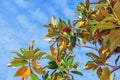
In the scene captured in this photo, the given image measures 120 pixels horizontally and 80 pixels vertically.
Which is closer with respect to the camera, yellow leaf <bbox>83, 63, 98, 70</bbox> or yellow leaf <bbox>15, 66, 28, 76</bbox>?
yellow leaf <bbox>15, 66, 28, 76</bbox>

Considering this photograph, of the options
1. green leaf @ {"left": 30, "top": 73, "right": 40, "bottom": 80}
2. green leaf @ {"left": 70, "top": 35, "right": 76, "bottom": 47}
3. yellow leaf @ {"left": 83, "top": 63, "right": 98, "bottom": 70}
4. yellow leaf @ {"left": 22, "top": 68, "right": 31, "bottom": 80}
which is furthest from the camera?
green leaf @ {"left": 70, "top": 35, "right": 76, "bottom": 47}

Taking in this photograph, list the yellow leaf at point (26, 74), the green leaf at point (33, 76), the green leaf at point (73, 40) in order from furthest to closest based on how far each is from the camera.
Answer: the green leaf at point (73, 40) → the yellow leaf at point (26, 74) → the green leaf at point (33, 76)

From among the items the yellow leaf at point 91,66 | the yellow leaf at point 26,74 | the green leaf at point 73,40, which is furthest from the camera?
the green leaf at point 73,40

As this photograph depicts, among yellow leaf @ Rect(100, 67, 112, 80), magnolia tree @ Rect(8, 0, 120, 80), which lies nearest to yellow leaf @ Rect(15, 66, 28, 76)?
magnolia tree @ Rect(8, 0, 120, 80)

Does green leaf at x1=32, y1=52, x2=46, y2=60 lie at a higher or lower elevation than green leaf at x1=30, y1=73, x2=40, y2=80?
higher

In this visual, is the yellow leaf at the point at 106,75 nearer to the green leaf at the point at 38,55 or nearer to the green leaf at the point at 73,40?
the green leaf at the point at 38,55

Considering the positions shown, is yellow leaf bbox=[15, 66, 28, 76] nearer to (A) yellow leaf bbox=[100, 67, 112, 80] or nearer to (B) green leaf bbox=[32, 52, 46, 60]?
(B) green leaf bbox=[32, 52, 46, 60]

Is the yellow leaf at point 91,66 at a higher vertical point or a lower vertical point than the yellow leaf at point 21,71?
lower

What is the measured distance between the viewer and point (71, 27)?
4020 millimetres

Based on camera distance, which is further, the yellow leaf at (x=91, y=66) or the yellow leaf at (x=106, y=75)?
the yellow leaf at (x=91, y=66)

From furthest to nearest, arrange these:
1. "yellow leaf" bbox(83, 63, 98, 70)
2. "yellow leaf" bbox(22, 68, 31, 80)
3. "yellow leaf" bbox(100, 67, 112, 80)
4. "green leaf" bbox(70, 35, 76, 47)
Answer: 1. "green leaf" bbox(70, 35, 76, 47)
2. "yellow leaf" bbox(83, 63, 98, 70)
3. "yellow leaf" bbox(22, 68, 31, 80)
4. "yellow leaf" bbox(100, 67, 112, 80)

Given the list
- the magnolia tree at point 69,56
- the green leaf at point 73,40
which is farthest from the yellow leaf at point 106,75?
the green leaf at point 73,40

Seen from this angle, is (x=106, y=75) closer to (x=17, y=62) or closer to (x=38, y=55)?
(x=38, y=55)

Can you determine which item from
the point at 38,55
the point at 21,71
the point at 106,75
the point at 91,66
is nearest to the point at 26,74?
the point at 21,71
